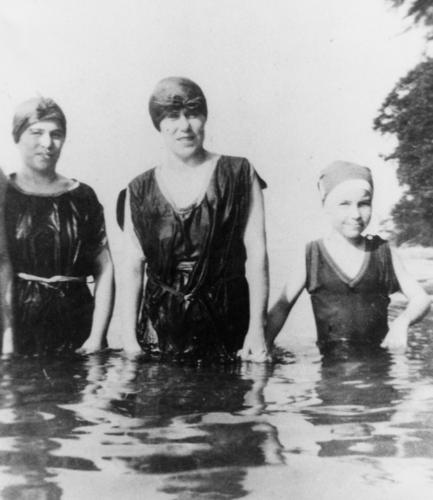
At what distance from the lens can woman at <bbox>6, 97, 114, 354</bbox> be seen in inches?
59.2

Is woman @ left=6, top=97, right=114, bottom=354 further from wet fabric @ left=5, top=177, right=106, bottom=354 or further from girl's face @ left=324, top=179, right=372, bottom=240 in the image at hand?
girl's face @ left=324, top=179, right=372, bottom=240

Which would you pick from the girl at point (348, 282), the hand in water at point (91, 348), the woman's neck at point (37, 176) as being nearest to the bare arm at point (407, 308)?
the girl at point (348, 282)

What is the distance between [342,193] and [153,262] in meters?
0.40

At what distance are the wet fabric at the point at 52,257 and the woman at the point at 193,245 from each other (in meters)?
0.09

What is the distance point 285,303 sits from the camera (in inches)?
58.4

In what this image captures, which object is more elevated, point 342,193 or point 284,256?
point 342,193

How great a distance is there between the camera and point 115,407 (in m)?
1.35

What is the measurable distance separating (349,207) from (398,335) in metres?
0.27

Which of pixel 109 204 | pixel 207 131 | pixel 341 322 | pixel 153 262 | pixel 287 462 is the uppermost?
pixel 207 131

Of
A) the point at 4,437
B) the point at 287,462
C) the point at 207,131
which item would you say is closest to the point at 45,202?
the point at 207,131

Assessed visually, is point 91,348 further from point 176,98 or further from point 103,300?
point 176,98

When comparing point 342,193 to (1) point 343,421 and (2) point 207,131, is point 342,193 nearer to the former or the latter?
(2) point 207,131

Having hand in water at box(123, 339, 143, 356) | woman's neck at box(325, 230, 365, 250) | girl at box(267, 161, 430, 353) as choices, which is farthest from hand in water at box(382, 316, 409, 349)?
hand in water at box(123, 339, 143, 356)

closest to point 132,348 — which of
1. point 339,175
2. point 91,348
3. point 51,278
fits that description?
point 91,348
